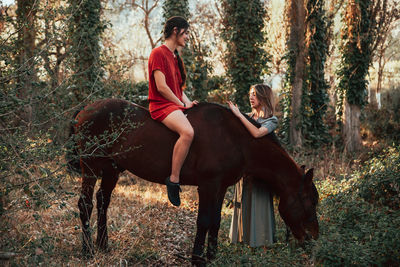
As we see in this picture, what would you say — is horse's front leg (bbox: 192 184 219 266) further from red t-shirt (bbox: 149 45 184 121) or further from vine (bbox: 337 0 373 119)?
vine (bbox: 337 0 373 119)

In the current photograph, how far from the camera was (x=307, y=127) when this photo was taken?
1274 cm

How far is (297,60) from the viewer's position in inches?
462

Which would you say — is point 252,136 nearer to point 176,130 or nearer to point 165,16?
point 176,130

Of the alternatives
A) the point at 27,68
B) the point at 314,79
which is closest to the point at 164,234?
the point at 27,68

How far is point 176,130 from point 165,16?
7210 millimetres

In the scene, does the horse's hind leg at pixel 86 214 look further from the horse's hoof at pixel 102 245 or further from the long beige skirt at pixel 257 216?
the long beige skirt at pixel 257 216

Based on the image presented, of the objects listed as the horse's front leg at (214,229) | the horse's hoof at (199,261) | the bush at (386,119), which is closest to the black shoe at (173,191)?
the horse's front leg at (214,229)

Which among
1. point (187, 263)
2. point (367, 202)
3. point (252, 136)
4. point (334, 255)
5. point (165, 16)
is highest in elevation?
point (165, 16)

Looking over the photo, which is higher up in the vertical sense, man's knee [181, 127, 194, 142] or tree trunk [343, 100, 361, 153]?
tree trunk [343, 100, 361, 153]

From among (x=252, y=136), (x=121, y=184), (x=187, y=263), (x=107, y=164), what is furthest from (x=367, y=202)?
(x=121, y=184)

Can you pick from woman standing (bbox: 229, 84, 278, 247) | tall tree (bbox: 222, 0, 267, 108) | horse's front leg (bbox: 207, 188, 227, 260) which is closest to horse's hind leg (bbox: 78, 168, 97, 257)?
horse's front leg (bbox: 207, 188, 227, 260)

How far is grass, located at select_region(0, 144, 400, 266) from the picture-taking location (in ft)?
10.5

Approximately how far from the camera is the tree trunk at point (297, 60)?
11383 millimetres

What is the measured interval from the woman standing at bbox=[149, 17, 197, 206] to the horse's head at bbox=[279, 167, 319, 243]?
4.17 ft
